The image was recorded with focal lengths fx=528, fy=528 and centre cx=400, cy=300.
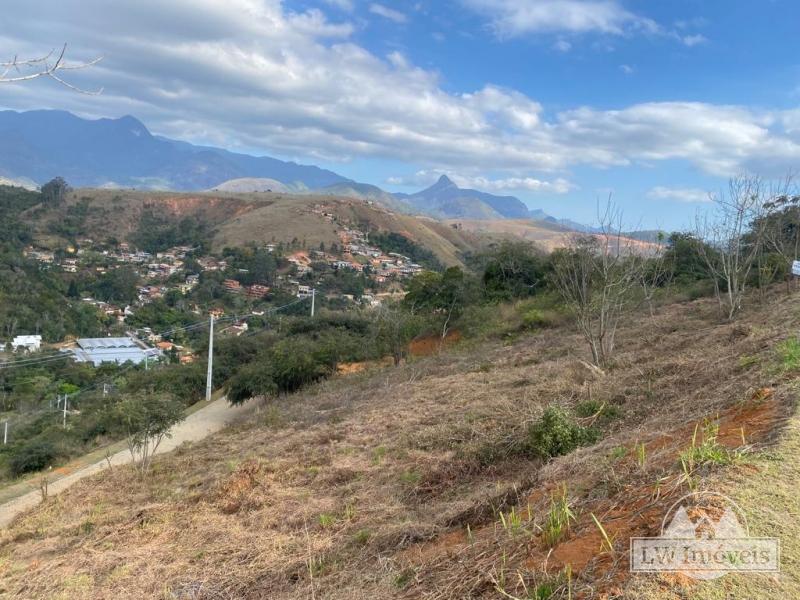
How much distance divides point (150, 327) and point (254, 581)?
52276mm

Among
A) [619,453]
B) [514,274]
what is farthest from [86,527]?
[514,274]

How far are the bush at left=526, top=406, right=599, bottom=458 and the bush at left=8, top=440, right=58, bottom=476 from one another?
18.0 m

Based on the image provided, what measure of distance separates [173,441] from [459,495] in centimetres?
1423

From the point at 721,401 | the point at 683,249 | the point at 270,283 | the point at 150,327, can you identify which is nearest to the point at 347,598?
the point at 721,401

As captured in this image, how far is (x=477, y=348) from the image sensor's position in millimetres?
19578

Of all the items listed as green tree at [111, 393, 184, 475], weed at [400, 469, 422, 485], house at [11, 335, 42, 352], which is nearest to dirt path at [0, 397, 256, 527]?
green tree at [111, 393, 184, 475]

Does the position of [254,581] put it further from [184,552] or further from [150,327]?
[150,327]

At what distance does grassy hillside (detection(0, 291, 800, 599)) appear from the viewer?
9.75 feet

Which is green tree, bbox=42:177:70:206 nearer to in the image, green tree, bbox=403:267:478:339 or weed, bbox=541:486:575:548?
green tree, bbox=403:267:478:339

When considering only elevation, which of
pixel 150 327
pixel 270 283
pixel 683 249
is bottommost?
pixel 150 327

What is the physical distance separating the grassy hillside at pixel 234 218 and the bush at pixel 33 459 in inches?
2478

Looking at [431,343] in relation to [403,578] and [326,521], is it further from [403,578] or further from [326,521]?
[403,578]

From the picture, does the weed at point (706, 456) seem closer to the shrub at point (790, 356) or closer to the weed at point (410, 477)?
the shrub at point (790, 356)

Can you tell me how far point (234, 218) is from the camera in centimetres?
9831
